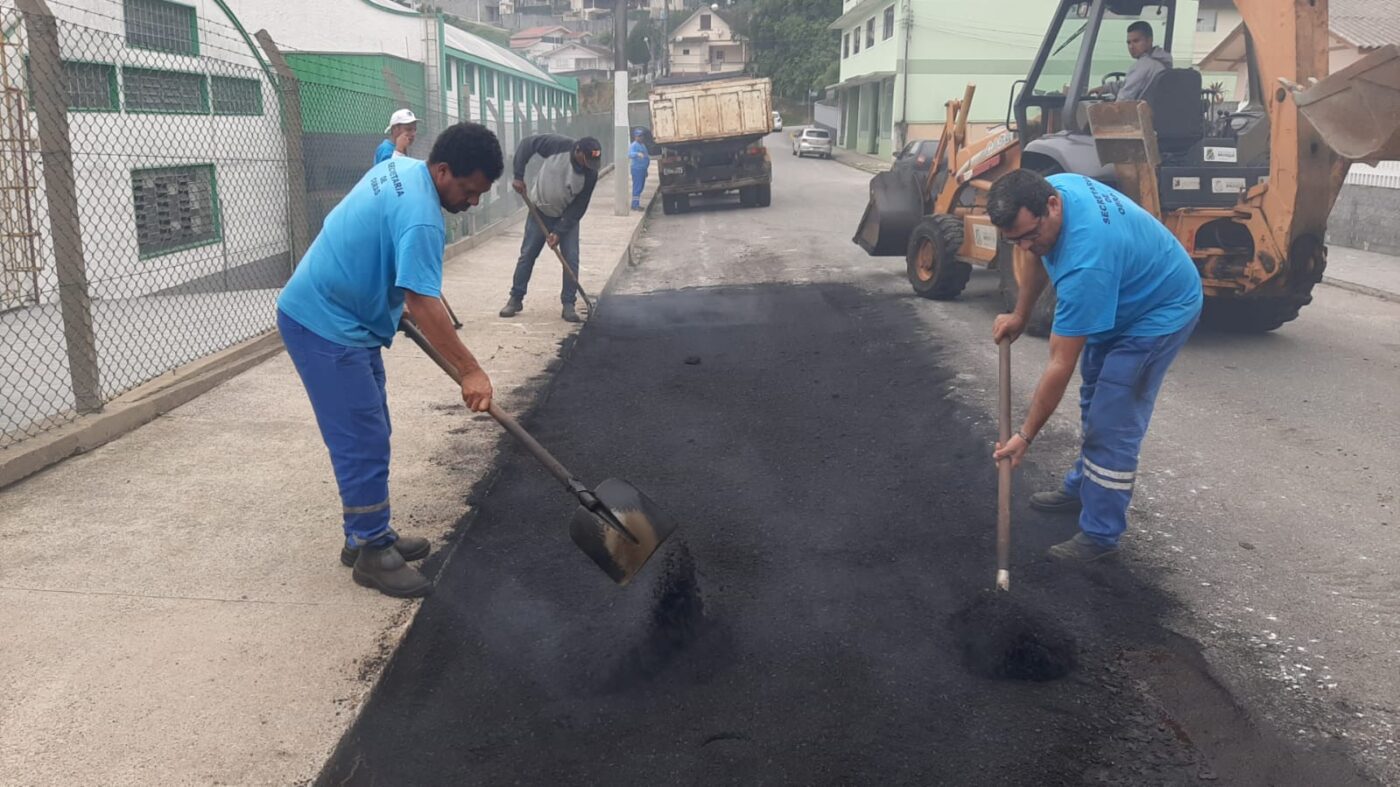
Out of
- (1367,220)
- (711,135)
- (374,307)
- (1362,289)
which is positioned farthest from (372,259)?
(711,135)

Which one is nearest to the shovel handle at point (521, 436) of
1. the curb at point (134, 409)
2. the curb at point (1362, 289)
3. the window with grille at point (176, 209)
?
the curb at point (134, 409)

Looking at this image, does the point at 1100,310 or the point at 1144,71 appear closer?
the point at 1100,310

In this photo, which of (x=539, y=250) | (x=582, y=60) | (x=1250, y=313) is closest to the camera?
(x=1250, y=313)

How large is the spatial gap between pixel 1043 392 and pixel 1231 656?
107 cm

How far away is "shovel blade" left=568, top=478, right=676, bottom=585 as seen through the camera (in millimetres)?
3770

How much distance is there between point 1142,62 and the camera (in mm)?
7816

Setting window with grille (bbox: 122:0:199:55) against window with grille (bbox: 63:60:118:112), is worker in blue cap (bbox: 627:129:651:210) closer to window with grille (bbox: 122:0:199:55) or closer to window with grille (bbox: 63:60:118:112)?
window with grille (bbox: 122:0:199:55)

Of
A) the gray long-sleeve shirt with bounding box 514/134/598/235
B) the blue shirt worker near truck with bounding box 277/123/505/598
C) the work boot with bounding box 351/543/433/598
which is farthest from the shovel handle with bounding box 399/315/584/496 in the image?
the gray long-sleeve shirt with bounding box 514/134/598/235

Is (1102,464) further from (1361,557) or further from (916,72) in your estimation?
(916,72)

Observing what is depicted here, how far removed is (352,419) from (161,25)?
7.79m

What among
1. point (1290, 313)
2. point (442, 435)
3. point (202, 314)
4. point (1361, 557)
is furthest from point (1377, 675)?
point (202, 314)

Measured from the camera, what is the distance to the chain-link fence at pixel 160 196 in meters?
6.70

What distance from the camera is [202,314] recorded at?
786 centimetres

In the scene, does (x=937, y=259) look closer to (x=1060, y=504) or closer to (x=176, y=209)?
(x=1060, y=504)
